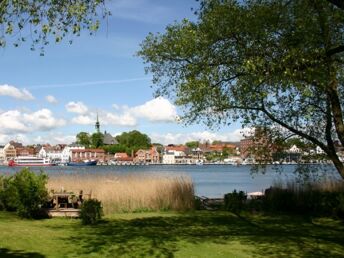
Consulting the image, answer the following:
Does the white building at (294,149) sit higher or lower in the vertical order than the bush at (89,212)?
higher

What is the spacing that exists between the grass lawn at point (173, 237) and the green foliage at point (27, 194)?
1.96ft

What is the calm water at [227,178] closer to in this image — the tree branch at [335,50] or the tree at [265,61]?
the tree at [265,61]

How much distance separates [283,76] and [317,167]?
9.09 m

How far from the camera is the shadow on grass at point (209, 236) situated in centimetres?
1270

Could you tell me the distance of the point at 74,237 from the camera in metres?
14.2

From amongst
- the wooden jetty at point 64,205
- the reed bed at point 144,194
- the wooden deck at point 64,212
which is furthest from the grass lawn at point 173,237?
the reed bed at point 144,194

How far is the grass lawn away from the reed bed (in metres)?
2.53

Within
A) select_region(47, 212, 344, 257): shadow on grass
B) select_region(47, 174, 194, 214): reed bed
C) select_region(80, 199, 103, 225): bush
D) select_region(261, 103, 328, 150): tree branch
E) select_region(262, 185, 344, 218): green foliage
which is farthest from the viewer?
select_region(47, 174, 194, 214): reed bed

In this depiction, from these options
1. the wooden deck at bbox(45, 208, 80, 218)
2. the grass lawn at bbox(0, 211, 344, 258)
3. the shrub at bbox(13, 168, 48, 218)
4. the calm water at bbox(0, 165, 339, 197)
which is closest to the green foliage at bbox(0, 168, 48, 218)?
the shrub at bbox(13, 168, 48, 218)

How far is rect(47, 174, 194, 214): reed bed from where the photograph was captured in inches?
890

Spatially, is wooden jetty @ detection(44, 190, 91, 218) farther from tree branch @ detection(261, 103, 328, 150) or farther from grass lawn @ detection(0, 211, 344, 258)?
tree branch @ detection(261, 103, 328, 150)

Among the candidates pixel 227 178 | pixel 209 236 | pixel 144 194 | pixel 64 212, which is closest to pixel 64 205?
pixel 64 212

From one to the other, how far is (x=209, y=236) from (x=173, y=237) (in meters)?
1.16

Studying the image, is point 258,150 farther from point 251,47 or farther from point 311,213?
point 251,47
